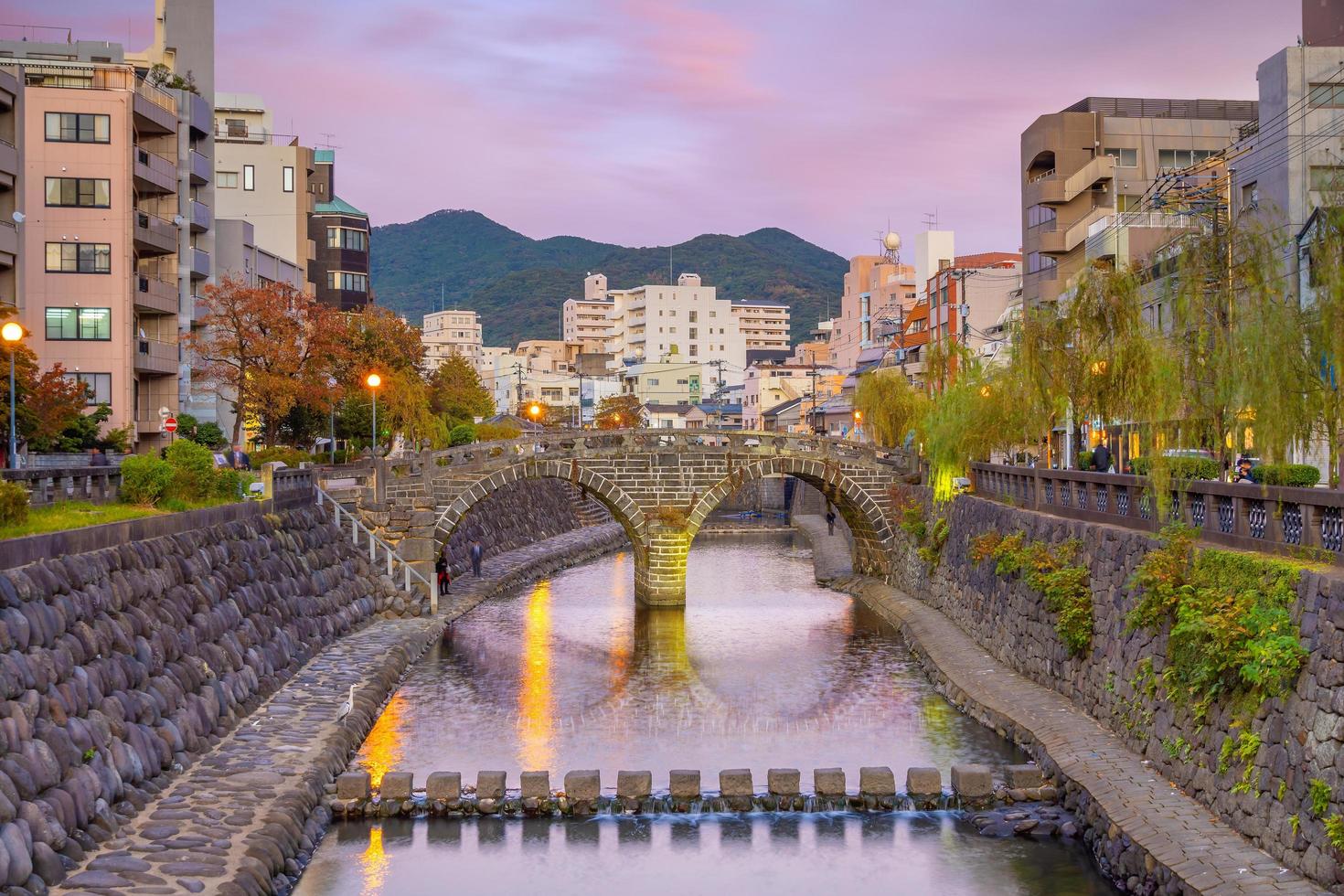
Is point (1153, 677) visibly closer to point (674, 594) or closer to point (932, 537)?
point (932, 537)

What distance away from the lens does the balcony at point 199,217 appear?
48.6 meters

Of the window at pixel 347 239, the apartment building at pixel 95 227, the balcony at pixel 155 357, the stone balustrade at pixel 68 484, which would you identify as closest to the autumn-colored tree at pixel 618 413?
the window at pixel 347 239

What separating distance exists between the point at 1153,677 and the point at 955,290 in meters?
51.5

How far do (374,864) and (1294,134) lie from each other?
28722 mm

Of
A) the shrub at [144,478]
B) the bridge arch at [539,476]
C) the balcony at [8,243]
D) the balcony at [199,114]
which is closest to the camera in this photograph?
the shrub at [144,478]

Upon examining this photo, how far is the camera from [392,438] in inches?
2295

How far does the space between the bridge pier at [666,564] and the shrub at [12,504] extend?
24.3 meters

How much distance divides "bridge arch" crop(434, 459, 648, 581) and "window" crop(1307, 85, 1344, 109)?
21622mm

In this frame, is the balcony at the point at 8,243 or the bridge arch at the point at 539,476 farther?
the bridge arch at the point at 539,476

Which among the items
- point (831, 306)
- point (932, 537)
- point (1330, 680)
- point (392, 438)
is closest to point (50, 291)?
point (392, 438)

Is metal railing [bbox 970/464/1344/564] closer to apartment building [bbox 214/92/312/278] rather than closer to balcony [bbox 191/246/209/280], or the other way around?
balcony [bbox 191/246/209/280]

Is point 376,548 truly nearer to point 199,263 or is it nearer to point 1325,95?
point 199,263

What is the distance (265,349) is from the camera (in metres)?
42.0

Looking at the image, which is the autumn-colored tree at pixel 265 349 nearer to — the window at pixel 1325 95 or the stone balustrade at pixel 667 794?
the stone balustrade at pixel 667 794
